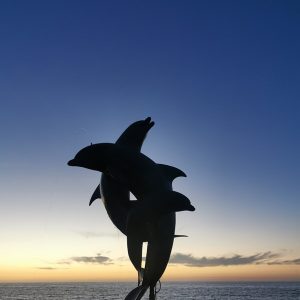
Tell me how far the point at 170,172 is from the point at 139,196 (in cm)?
171

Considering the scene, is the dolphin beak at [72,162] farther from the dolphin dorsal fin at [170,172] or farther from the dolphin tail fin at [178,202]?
the dolphin tail fin at [178,202]

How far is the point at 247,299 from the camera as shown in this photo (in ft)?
338

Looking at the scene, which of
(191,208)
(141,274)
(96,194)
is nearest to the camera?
(191,208)

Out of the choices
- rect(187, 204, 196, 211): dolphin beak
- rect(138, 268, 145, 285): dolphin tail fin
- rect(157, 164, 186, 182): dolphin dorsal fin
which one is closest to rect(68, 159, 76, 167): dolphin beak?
rect(157, 164, 186, 182): dolphin dorsal fin

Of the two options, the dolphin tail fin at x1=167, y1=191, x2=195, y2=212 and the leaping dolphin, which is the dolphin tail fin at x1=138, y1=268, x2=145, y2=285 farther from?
the dolphin tail fin at x1=167, y1=191, x2=195, y2=212

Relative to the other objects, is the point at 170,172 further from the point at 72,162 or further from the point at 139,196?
the point at 72,162

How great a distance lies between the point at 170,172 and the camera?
13586 millimetres

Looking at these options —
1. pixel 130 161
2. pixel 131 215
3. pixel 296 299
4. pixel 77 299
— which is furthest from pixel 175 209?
pixel 77 299

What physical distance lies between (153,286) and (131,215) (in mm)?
2221

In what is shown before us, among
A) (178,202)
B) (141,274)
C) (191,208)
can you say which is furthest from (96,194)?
(191,208)

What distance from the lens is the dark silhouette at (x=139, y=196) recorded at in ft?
37.7

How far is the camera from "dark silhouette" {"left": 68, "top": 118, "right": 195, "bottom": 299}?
37.7 ft

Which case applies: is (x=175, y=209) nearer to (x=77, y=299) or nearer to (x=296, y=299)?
(x=296, y=299)

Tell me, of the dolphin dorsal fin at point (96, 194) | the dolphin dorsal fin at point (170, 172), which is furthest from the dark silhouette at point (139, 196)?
the dolphin dorsal fin at point (96, 194)
